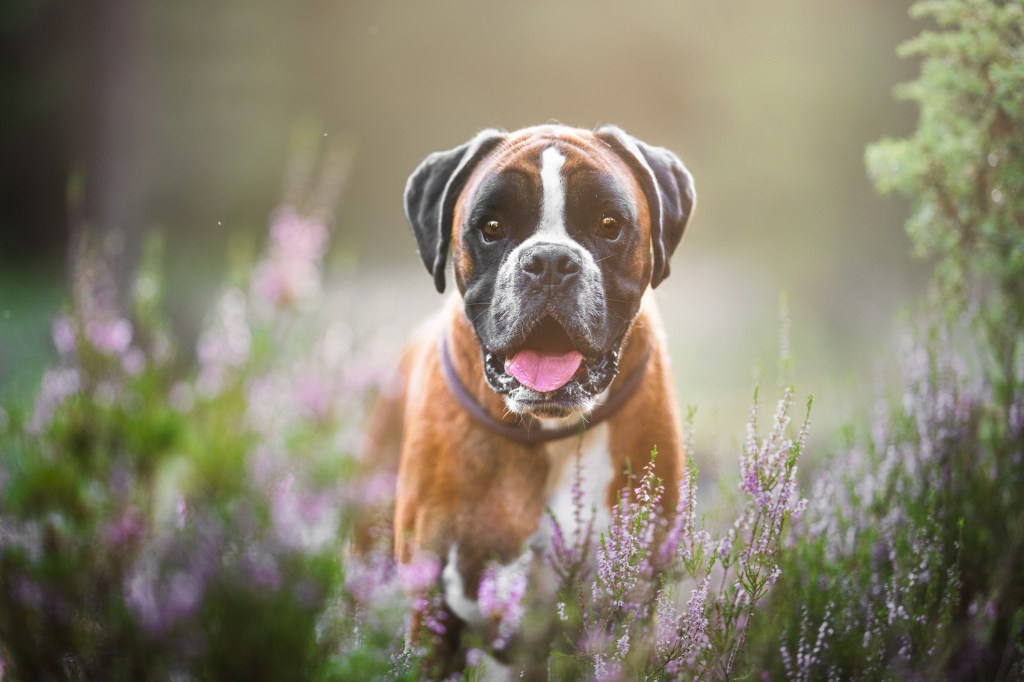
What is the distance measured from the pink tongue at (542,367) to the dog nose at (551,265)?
0.22 m

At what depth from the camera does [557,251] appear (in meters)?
2.13

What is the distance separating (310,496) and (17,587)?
0.81m

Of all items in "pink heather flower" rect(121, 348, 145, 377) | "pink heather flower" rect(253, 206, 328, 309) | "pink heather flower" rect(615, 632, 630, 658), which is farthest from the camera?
"pink heather flower" rect(253, 206, 328, 309)

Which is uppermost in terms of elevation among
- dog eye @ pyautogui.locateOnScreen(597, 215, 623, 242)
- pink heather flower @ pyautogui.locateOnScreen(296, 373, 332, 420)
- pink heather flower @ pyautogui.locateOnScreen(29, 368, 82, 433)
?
dog eye @ pyautogui.locateOnScreen(597, 215, 623, 242)

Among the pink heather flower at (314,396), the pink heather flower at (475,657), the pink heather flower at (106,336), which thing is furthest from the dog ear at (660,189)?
the pink heather flower at (106,336)

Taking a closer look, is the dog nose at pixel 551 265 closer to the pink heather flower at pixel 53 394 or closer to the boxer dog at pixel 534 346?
the boxer dog at pixel 534 346

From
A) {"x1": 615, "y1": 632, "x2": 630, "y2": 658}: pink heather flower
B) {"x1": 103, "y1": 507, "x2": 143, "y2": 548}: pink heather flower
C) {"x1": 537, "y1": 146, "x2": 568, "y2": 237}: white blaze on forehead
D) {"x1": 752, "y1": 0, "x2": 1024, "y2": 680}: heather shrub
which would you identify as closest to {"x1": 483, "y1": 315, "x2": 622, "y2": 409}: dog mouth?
{"x1": 537, "y1": 146, "x2": 568, "y2": 237}: white blaze on forehead

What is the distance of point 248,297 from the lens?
426cm

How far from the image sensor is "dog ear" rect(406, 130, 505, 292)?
2402 millimetres

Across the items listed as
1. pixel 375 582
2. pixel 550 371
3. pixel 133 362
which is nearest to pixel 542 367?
pixel 550 371

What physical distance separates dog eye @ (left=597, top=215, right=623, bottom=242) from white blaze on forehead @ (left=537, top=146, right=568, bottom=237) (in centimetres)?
10

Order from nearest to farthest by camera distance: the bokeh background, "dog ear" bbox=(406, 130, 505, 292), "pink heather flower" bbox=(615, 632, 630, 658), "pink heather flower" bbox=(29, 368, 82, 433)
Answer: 1. "pink heather flower" bbox=(615, 632, 630, 658)
2. "dog ear" bbox=(406, 130, 505, 292)
3. "pink heather flower" bbox=(29, 368, 82, 433)
4. the bokeh background

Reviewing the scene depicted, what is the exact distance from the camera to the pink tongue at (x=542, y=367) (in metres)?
2.21

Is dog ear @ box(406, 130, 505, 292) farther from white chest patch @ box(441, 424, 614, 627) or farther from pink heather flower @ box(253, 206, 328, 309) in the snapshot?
pink heather flower @ box(253, 206, 328, 309)
